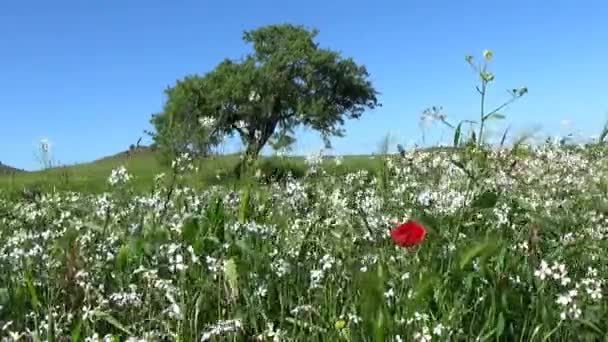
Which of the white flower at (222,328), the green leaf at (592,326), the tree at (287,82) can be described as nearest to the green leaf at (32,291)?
the white flower at (222,328)

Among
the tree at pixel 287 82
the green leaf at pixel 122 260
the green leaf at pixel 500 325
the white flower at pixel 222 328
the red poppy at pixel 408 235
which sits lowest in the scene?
the green leaf at pixel 500 325

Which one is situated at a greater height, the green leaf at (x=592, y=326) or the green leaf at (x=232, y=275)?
the green leaf at (x=232, y=275)

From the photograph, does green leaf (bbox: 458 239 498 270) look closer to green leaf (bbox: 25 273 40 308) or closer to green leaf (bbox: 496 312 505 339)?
green leaf (bbox: 496 312 505 339)

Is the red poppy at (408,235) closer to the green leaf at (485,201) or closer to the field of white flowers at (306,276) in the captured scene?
the field of white flowers at (306,276)

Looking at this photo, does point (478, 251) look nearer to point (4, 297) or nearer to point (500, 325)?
point (500, 325)

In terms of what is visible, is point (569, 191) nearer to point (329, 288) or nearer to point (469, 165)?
point (469, 165)

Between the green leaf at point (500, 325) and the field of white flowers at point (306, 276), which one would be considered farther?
the field of white flowers at point (306, 276)

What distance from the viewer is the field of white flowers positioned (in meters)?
4.18

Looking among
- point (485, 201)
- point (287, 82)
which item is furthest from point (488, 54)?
point (287, 82)

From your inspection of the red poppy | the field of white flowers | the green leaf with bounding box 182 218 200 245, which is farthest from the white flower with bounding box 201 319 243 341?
the green leaf with bounding box 182 218 200 245

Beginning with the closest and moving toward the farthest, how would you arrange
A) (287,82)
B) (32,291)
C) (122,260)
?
(32,291) < (122,260) < (287,82)

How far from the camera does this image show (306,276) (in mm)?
5242

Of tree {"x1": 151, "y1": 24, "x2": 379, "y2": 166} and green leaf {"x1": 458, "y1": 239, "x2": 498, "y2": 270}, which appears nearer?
green leaf {"x1": 458, "y1": 239, "x2": 498, "y2": 270}

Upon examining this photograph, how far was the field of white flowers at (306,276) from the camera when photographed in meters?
4.18
